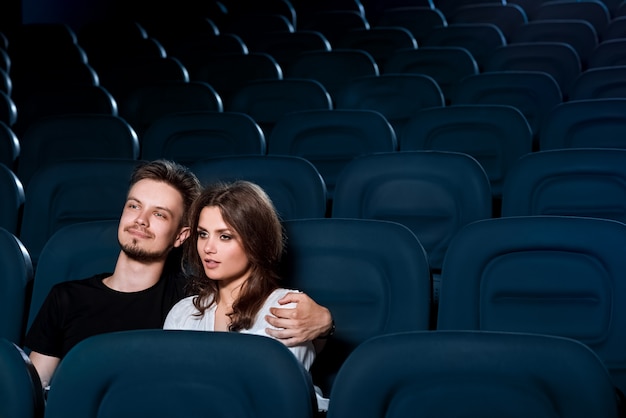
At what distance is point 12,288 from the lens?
1.07 metres

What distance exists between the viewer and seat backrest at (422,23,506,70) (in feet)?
8.35

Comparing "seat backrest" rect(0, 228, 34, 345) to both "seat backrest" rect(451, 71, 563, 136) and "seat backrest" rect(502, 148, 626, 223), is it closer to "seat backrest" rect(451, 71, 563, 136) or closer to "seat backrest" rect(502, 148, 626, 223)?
"seat backrest" rect(502, 148, 626, 223)

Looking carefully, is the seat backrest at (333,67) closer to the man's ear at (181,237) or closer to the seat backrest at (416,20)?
the seat backrest at (416,20)

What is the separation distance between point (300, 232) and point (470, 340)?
0.43 meters

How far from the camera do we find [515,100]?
6.31ft

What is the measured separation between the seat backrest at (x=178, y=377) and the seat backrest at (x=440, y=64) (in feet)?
5.39

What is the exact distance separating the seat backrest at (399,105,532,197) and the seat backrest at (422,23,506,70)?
89cm

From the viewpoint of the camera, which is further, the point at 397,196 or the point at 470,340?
the point at 397,196

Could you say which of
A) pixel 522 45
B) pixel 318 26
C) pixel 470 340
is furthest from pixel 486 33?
pixel 470 340

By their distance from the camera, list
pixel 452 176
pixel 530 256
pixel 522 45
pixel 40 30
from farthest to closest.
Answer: pixel 40 30
pixel 522 45
pixel 452 176
pixel 530 256

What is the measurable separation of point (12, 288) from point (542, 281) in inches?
24.5

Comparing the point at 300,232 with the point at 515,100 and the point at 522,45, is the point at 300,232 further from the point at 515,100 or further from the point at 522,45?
the point at 522,45

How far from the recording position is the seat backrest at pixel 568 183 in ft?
4.22

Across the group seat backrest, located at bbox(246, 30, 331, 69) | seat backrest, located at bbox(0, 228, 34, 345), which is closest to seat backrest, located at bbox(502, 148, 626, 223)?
seat backrest, located at bbox(0, 228, 34, 345)
